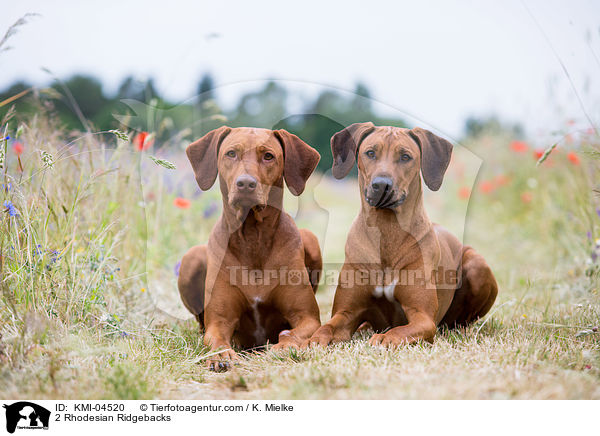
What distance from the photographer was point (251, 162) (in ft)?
11.5

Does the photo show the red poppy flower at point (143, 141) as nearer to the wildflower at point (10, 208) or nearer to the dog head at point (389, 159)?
the wildflower at point (10, 208)

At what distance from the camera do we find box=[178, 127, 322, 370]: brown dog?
3623 millimetres

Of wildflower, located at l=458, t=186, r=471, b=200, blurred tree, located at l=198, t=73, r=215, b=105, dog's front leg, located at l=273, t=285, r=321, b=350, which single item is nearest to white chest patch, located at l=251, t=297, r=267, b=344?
dog's front leg, located at l=273, t=285, r=321, b=350

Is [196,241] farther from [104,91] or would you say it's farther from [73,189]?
[104,91]

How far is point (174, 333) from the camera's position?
4.11 metres

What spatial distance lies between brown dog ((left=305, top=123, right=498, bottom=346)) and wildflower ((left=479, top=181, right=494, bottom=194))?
5.34 metres

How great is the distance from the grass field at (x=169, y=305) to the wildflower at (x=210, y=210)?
1 centimetres

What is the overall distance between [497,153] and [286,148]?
24.3 ft

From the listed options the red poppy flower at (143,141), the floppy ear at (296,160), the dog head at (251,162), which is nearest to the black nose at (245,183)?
the dog head at (251,162)

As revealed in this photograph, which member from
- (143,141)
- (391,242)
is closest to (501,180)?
(391,242)

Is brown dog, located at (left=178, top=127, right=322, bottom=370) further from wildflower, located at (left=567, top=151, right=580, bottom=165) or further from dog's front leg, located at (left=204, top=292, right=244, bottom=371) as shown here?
wildflower, located at (left=567, top=151, right=580, bottom=165)

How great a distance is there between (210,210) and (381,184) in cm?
311
